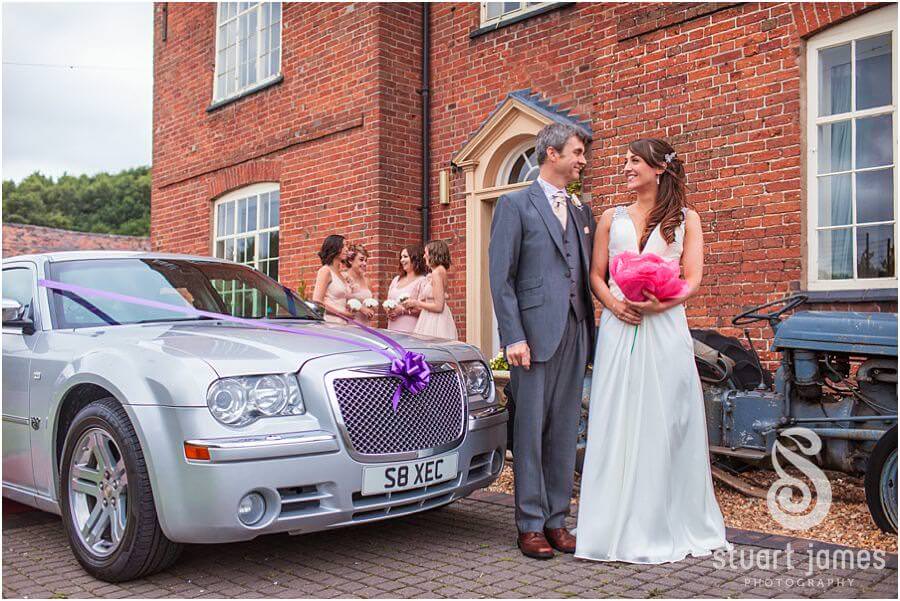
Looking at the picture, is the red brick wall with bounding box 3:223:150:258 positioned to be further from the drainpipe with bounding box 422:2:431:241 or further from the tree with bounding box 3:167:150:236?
the drainpipe with bounding box 422:2:431:241

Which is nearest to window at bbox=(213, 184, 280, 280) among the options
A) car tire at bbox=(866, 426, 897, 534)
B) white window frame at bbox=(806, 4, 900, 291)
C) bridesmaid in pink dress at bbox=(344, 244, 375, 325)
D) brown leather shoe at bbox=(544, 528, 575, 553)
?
bridesmaid in pink dress at bbox=(344, 244, 375, 325)

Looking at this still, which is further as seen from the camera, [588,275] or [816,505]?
[816,505]

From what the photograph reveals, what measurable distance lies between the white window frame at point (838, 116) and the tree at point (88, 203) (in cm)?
5912

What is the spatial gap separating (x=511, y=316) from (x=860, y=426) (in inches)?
85.7

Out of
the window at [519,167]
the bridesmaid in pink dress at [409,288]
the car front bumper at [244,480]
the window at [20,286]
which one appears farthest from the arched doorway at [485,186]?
the car front bumper at [244,480]

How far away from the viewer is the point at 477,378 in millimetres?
4664

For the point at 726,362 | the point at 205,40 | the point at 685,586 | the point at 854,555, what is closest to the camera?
the point at 685,586

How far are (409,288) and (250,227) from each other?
511 cm

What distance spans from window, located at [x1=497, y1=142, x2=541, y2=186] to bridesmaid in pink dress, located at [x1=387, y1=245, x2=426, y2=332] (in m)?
1.93

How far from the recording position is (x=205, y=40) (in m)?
13.4

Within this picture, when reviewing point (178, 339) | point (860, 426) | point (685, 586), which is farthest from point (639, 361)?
point (178, 339)

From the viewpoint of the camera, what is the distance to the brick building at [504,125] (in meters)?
6.65

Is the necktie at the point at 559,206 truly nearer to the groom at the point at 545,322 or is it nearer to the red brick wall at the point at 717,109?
the groom at the point at 545,322

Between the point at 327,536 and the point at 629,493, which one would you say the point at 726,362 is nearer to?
the point at 629,493
